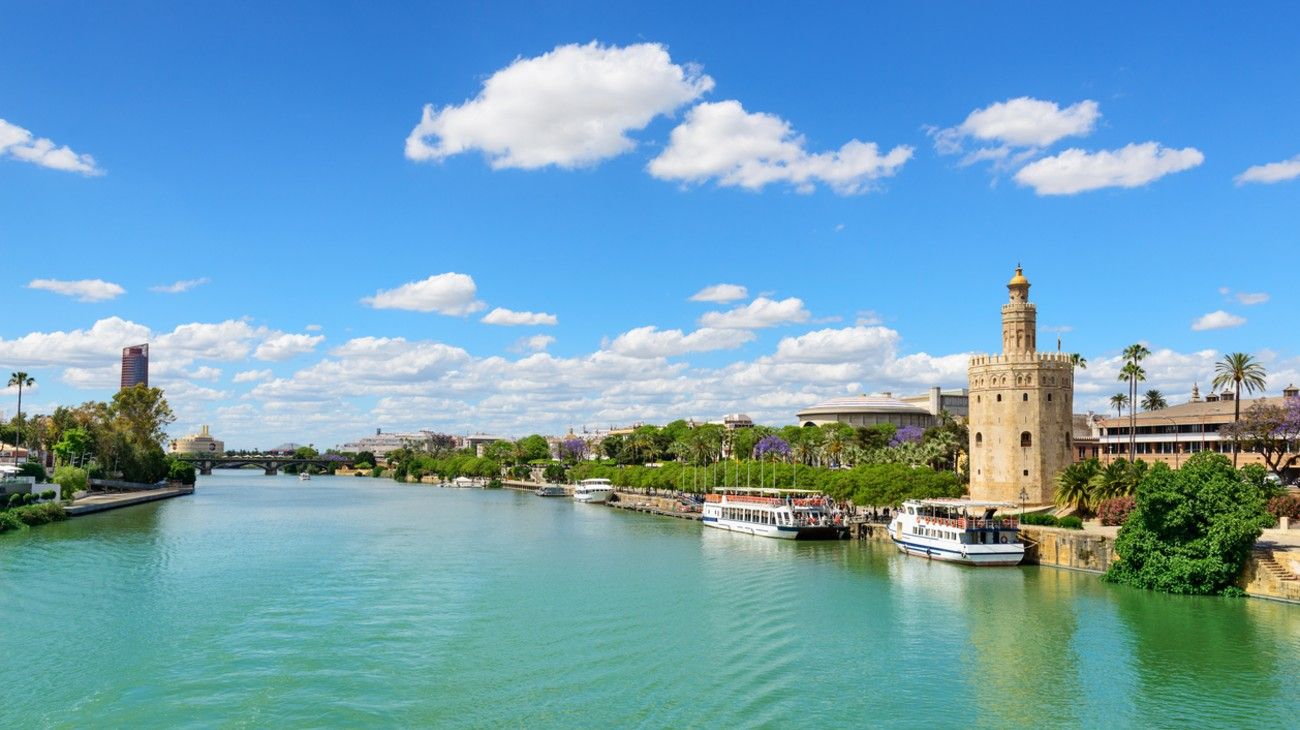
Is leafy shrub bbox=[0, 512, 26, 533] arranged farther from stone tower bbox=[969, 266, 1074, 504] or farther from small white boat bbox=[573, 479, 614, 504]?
small white boat bbox=[573, 479, 614, 504]

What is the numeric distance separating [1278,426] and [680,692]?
59.9 m

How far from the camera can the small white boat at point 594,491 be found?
13888 centimetres

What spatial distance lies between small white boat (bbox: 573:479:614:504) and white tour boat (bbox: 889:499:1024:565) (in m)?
74.9

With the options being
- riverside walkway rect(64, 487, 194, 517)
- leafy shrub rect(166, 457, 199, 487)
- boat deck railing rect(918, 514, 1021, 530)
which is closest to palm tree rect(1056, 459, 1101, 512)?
boat deck railing rect(918, 514, 1021, 530)

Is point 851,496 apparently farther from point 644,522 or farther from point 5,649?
point 5,649

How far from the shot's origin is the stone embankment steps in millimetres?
43406

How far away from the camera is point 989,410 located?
72.0 m

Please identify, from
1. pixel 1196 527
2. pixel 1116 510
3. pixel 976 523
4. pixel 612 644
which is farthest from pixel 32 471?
pixel 1196 527

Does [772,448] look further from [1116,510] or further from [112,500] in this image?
[112,500]

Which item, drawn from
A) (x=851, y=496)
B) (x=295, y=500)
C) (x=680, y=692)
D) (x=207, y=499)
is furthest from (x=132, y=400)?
(x=680, y=692)

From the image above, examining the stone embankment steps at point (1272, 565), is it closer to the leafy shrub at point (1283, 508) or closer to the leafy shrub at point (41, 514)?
the leafy shrub at point (1283, 508)

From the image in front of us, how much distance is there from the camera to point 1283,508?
53594 millimetres

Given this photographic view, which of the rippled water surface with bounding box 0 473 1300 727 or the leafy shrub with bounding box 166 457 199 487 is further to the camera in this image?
the leafy shrub with bounding box 166 457 199 487

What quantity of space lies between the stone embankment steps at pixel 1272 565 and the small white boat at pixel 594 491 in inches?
3952
